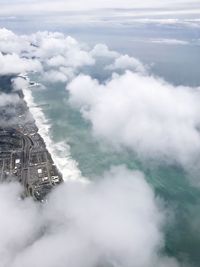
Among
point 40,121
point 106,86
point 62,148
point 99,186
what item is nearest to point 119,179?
point 99,186

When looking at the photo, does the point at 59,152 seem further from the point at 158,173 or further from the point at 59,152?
the point at 158,173

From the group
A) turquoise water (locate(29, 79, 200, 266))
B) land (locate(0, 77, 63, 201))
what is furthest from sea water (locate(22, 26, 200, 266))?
land (locate(0, 77, 63, 201))

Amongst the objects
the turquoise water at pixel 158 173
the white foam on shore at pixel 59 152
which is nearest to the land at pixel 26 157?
the white foam on shore at pixel 59 152

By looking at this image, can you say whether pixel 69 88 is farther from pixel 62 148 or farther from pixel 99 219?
pixel 99 219

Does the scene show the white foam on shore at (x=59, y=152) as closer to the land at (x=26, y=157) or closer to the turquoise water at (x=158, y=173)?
the land at (x=26, y=157)

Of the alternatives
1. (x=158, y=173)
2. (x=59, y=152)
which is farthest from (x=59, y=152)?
(x=158, y=173)

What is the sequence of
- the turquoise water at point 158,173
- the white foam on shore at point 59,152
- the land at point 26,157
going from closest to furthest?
the turquoise water at point 158,173 < the land at point 26,157 < the white foam on shore at point 59,152
